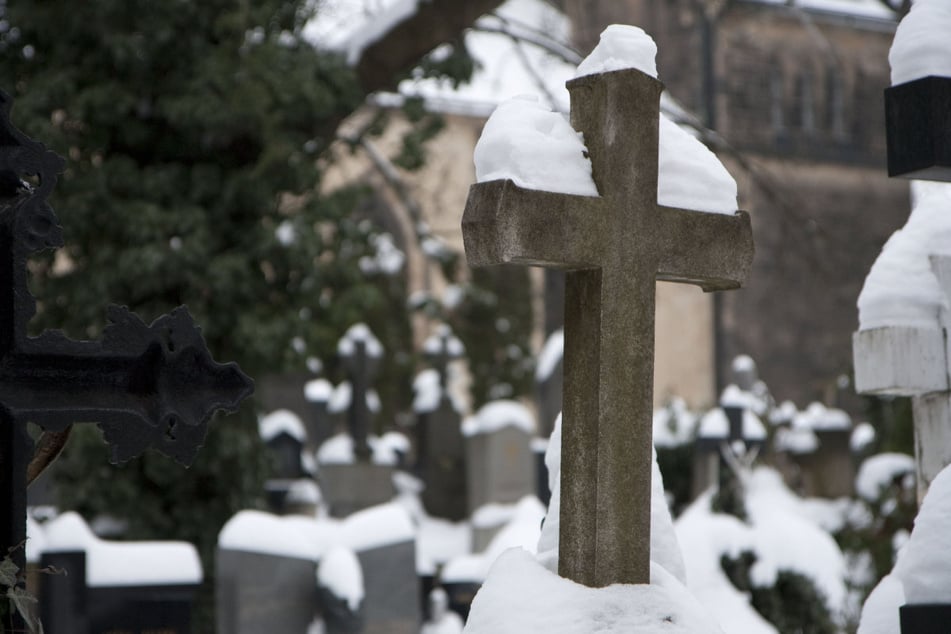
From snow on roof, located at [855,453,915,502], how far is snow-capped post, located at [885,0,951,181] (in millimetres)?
8018

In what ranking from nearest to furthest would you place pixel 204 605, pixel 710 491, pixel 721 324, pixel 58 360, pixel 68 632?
pixel 58 360, pixel 68 632, pixel 204 605, pixel 710 491, pixel 721 324

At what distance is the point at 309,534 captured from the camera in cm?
710

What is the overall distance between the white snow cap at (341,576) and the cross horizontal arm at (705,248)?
11.9ft

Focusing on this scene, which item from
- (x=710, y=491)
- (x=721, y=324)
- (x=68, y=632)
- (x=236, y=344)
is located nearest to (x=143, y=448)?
(x=68, y=632)

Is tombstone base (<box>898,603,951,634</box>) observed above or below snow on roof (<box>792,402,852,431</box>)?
below

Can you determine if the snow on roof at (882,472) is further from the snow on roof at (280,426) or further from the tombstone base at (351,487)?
the snow on roof at (280,426)

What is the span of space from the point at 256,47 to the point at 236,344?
6.45 ft

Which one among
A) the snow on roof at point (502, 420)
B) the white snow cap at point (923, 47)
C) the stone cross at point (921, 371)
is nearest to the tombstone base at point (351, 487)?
the snow on roof at point (502, 420)

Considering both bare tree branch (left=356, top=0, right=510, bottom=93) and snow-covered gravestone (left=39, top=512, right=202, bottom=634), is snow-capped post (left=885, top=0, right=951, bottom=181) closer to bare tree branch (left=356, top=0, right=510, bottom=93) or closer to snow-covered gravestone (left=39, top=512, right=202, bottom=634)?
snow-covered gravestone (left=39, top=512, right=202, bottom=634)

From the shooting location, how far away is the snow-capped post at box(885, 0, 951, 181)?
11.7 ft

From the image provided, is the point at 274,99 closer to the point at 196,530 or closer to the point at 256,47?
the point at 256,47

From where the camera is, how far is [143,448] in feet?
10.0

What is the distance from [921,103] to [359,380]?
11.0 m

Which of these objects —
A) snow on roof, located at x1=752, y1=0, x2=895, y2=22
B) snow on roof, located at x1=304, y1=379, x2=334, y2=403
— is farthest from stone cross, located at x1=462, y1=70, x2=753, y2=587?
snow on roof, located at x1=752, y1=0, x2=895, y2=22
